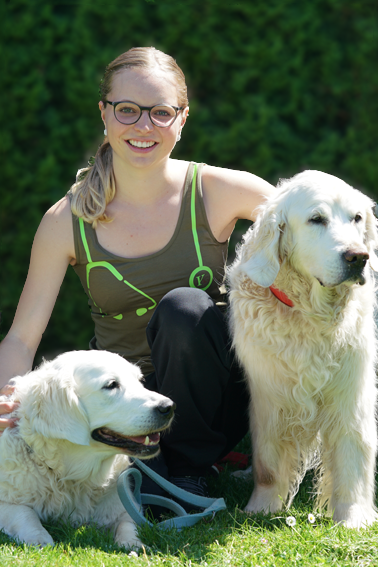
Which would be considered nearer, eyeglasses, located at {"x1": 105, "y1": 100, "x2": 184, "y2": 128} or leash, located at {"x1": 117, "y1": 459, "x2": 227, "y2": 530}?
leash, located at {"x1": 117, "y1": 459, "x2": 227, "y2": 530}

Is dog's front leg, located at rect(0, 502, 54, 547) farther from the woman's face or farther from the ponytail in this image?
the woman's face

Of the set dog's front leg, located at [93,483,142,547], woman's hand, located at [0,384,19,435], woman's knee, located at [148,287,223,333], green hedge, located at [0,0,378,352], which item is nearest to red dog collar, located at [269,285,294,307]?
woman's knee, located at [148,287,223,333]

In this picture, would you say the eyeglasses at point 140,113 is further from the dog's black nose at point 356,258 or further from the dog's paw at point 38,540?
the dog's paw at point 38,540

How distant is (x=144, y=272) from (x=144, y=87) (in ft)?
2.53

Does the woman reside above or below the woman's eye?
below

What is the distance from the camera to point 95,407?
89.0 inches

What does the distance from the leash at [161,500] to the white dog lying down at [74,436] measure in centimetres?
6

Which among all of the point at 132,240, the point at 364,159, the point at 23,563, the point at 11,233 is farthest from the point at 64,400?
the point at 364,159

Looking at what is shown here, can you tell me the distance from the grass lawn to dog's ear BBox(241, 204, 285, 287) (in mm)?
833

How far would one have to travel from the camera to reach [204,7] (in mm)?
3926

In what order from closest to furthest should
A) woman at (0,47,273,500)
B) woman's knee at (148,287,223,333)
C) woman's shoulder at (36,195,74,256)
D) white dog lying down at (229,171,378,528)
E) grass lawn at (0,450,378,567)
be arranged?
grass lawn at (0,450,378,567), white dog lying down at (229,171,378,528), woman's knee at (148,287,223,333), woman at (0,47,273,500), woman's shoulder at (36,195,74,256)

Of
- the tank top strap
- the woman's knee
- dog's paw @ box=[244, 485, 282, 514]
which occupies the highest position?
the tank top strap

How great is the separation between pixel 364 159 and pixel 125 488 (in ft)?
8.47

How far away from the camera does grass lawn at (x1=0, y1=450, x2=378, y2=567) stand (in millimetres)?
1940
